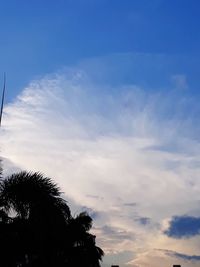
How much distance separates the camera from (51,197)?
2034cm

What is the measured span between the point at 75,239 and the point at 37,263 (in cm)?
1957

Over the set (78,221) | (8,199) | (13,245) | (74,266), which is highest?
(78,221)

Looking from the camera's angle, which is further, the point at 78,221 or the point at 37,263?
the point at 78,221

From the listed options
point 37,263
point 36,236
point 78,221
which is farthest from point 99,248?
point 36,236

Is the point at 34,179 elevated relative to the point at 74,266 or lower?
lower

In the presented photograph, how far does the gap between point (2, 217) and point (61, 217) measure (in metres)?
2.56

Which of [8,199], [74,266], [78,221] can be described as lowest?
[8,199]

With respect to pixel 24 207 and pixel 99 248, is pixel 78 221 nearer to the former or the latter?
pixel 99 248

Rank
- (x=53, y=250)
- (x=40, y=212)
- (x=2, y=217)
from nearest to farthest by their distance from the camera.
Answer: (x=40, y=212) → (x=2, y=217) → (x=53, y=250)

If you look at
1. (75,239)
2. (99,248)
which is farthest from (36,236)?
(99,248)

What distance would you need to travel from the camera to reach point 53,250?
2456 centimetres

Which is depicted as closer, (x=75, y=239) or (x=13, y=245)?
(x=13, y=245)

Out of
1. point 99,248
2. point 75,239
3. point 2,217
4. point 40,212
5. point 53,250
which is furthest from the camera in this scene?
point 99,248

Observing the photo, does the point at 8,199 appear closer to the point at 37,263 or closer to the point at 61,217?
the point at 61,217
